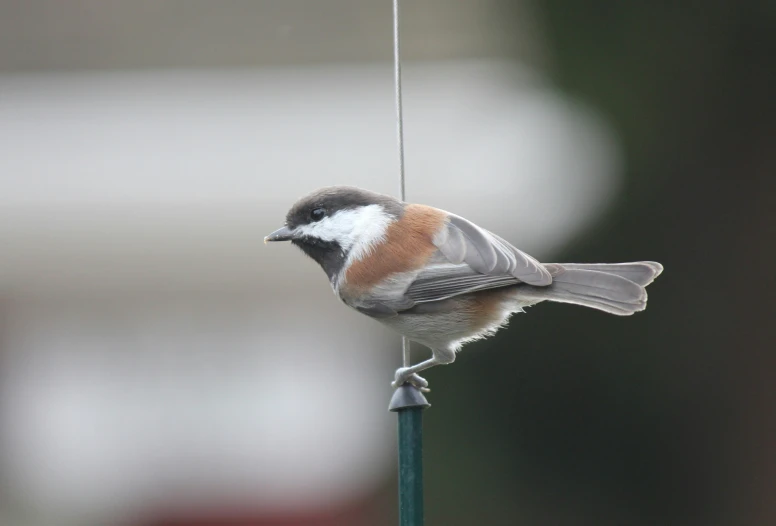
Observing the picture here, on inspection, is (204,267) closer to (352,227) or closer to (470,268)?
(352,227)

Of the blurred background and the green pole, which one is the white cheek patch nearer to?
the green pole

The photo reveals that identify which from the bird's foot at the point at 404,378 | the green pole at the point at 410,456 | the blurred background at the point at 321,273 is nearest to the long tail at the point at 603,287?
the bird's foot at the point at 404,378

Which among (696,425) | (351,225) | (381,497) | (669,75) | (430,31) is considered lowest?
(381,497)

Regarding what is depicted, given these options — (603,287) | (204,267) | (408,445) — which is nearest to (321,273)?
(204,267)

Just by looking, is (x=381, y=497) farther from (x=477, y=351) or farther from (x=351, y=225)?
(x=351, y=225)

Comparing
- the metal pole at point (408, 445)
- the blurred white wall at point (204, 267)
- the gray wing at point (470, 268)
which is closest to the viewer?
the metal pole at point (408, 445)

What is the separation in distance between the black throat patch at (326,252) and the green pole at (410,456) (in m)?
0.46

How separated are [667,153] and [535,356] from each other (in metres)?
1.16

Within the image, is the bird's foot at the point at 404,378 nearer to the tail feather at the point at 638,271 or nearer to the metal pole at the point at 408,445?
the metal pole at the point at 408,445

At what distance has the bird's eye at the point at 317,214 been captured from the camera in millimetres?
2189

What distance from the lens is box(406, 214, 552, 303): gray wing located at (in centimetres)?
202

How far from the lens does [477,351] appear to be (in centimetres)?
401

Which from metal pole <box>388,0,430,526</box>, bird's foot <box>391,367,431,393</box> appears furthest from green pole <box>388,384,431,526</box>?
bird's foot <box>391,367,431,393</box>

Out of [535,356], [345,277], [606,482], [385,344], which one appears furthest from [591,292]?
[385,344]
